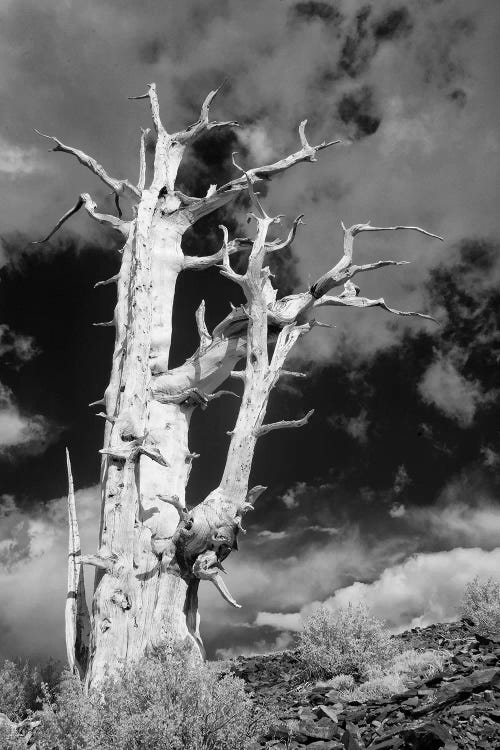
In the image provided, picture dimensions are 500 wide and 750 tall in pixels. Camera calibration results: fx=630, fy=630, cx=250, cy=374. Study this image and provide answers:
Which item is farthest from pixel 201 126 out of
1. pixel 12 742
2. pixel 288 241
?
pixel 12 742

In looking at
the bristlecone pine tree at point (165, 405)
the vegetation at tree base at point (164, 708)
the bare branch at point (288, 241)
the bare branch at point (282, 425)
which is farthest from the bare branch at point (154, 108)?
the vegetation at tree base at point (164, 708)

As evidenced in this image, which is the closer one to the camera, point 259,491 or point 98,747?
point 98,747

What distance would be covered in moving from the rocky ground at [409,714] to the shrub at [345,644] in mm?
630

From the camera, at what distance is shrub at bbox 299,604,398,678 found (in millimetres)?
8031

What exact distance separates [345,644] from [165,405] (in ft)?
13.7

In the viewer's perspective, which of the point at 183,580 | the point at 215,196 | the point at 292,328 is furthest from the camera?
the point at 215,196

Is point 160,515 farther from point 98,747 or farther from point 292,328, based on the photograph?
point 98,747

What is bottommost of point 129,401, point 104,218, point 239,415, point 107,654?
point 107,654

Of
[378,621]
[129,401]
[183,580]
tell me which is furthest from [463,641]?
[129,401]

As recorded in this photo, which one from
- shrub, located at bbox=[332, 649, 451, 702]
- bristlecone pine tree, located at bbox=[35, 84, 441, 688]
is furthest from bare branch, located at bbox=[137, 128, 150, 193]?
shrub, located at bbox=[332, 649, 451, 702]

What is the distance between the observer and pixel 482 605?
34.6ft

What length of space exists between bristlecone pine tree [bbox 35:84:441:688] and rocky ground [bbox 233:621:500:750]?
1.66m

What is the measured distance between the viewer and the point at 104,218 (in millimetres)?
11719

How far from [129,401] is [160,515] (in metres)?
1.57
